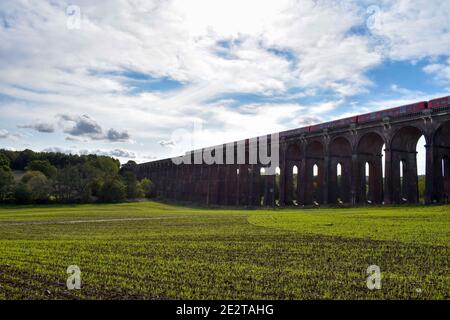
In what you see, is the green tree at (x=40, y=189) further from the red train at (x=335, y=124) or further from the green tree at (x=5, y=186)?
the red train at (x=335, y=124)

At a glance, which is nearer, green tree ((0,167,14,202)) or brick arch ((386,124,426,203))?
brick arch ((386,124,426,203))

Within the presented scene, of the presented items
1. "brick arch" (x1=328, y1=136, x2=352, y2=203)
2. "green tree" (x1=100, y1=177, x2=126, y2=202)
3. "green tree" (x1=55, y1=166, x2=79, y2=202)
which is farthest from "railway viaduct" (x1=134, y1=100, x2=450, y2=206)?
"green tree" (x1=55, y1=166, x2=79, y2=202)

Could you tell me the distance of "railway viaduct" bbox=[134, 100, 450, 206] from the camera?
42469 millimetres

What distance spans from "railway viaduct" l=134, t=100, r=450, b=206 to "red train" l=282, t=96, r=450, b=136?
1.46 feet

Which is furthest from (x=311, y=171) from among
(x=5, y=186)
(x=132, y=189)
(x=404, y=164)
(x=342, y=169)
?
(x=5, y=186)

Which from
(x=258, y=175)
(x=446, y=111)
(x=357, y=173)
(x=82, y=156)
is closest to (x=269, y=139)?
(x=258, y=175)

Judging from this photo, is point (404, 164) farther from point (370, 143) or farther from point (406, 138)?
point (370, 143)

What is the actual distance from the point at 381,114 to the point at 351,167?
917 cm

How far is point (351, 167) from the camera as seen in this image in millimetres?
53938

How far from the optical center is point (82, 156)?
5955 inches

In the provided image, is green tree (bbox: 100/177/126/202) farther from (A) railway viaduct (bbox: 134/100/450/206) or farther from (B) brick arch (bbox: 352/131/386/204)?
(B) brick arch (bbox: 352/131/386/204)

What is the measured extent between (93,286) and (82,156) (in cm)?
15122
